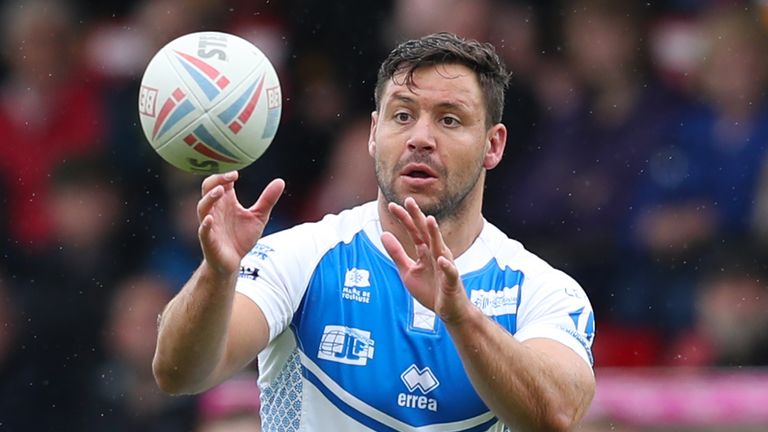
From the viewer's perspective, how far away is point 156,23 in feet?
32.5

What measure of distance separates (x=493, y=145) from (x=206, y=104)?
54.6 inches

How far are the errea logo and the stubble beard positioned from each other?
65 centimetres

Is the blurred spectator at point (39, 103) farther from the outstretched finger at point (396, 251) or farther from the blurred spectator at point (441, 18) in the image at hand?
the outstretched finger at point (396, 251)

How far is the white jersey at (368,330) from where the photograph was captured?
5312mm

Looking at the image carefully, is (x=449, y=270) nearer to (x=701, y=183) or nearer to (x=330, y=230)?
(x=330, y=230)

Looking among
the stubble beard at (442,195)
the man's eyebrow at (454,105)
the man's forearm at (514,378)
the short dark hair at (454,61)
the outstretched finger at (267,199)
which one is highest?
the short dark hair at (454,61)

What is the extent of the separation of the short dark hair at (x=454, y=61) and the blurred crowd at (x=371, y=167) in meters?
3.38

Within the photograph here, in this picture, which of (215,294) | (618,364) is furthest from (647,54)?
(215,294)

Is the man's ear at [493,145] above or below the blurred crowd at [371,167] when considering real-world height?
below

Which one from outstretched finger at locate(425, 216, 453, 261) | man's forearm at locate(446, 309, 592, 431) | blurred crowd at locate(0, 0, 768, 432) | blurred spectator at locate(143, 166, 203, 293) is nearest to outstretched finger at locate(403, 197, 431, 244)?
outstretched finger at locate(425, 216, 453, 261)

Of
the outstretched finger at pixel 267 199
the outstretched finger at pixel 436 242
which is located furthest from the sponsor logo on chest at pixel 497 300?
the outstretched finger at pixel 267 199

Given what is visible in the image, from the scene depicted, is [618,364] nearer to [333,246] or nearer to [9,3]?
[333,246]

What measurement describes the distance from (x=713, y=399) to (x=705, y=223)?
1.74 meters

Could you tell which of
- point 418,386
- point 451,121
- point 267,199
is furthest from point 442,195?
point 267,199
